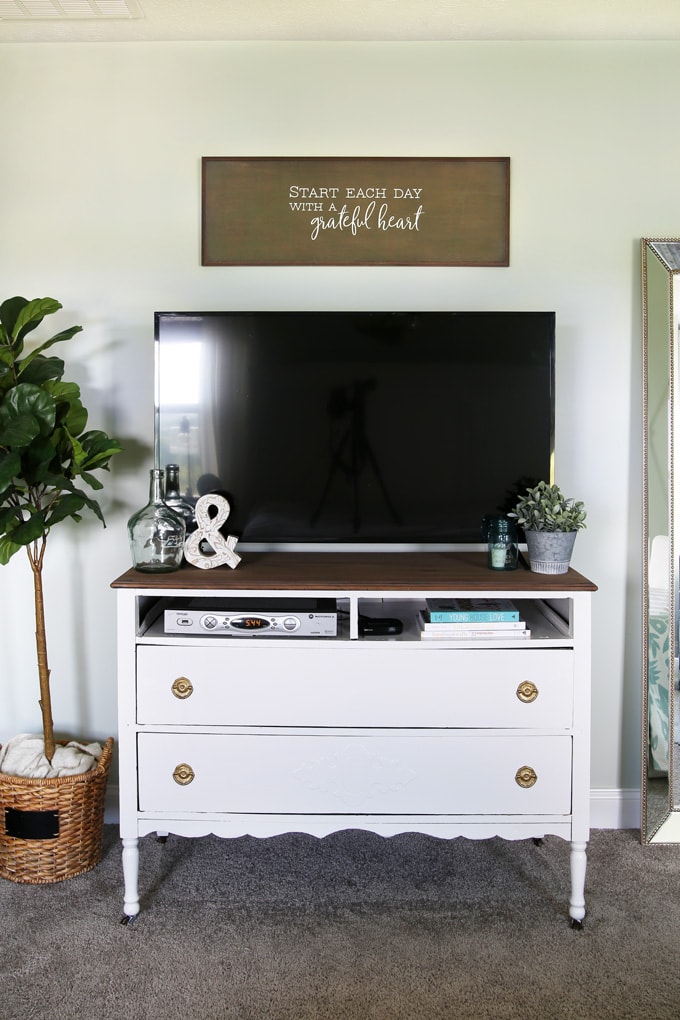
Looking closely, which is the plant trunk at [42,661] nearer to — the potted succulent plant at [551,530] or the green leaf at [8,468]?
the green leaf at [8,468]

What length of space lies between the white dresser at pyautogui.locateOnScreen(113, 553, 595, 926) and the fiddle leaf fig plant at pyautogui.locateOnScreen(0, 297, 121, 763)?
37cm

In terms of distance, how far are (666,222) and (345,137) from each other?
105 cm

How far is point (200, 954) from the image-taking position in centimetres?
189

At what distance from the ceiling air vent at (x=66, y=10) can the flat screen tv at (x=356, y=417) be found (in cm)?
88

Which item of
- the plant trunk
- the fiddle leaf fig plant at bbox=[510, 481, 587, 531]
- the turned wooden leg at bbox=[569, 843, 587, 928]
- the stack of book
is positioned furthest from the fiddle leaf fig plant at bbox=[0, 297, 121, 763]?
the turned wooden leg at bbox=[569, 843, 587, 928]

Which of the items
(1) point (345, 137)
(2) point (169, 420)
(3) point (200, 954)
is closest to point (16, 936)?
(3) point (200, 954)

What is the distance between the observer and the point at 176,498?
232 cm

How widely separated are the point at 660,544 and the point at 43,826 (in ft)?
6.68

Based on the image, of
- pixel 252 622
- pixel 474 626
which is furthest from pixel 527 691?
pixel 252 622

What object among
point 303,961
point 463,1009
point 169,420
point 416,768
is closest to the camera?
point 463,1009

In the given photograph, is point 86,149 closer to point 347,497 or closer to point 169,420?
point 169,420

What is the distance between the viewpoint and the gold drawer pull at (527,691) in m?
2.02

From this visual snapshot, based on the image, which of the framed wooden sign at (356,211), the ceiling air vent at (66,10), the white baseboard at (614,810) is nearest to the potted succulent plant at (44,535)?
the framed wooden sign at (356,211)

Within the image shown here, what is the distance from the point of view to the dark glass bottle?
7.57 feet
